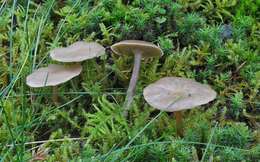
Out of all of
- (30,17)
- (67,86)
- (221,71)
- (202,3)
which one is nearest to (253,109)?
(221,71)

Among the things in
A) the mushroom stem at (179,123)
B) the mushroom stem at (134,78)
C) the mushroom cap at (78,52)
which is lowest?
the mushroom stem at (179,123)

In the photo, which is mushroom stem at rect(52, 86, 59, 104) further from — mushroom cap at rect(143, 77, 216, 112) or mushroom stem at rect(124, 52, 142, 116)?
mushroom cap at rect(143, 77, 216, 112)

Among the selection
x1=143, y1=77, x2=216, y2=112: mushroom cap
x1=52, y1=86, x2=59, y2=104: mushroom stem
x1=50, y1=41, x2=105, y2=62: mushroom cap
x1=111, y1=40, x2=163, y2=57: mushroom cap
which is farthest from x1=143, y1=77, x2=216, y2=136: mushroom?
x1=52, y1=86, x2=59, y2=104: mushroom stem

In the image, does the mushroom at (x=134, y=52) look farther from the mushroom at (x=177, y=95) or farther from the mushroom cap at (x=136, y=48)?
the mushroom at (x=177, y=95)

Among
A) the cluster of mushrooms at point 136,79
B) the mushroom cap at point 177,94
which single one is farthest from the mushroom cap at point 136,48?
the mushroom cap at point 177,94

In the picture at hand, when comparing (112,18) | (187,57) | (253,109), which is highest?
(112,18)

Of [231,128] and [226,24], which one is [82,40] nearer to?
[226,24]
